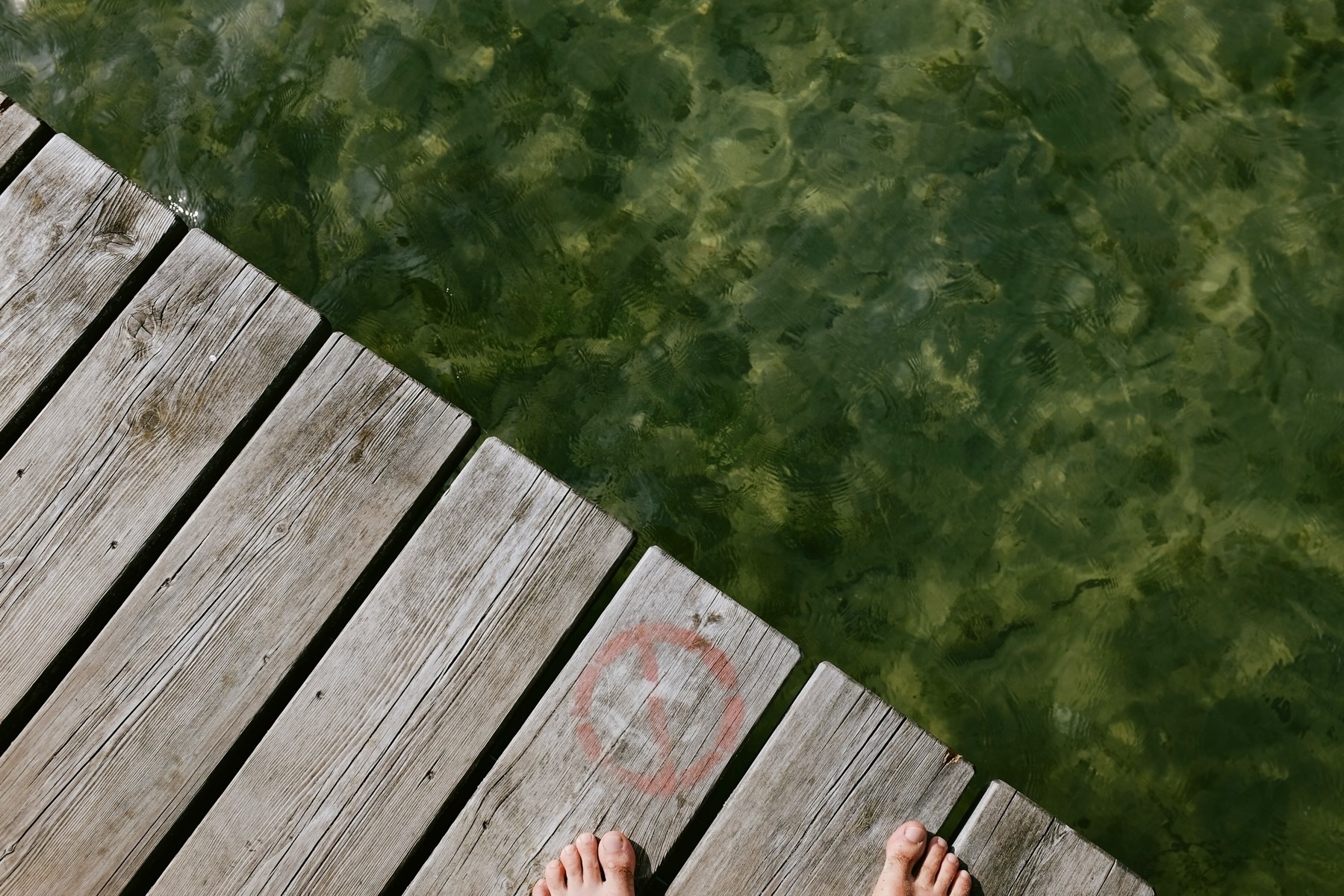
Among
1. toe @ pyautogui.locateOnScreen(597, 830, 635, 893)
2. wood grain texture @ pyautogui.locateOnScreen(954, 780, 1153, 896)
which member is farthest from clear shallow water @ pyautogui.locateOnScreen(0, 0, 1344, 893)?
toe @ pyautogui.locateOnScreen(597, 830, 635, 893)

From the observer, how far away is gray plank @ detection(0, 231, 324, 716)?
2.19 meters

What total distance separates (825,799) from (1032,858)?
46 centimetres

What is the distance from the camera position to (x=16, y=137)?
8.01ft

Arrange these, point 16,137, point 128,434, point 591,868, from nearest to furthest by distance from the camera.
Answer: point 591,868, point 128,434, point 16,137

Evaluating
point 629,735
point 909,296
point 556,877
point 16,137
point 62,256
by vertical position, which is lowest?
point 556,877

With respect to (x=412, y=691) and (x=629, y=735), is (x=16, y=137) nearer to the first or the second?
(x=412, y=691)

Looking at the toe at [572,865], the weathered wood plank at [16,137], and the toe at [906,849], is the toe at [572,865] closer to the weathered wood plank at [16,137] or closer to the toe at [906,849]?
the toe at [906,849]

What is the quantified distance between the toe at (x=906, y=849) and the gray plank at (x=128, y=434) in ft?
5.73

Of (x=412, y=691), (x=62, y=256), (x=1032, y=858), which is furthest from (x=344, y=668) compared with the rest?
(x=1032, y=858)

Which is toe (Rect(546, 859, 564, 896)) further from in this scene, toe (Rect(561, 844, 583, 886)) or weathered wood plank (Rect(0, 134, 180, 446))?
weathered wood plank (Rect(0, 134, 180, 446))

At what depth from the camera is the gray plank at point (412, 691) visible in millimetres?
2066

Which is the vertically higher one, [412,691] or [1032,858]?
[412,691]

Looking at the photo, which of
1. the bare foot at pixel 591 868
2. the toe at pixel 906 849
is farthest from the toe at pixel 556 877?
the toe at pixel 906 849

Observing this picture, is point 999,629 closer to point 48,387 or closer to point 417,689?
point 417,689
